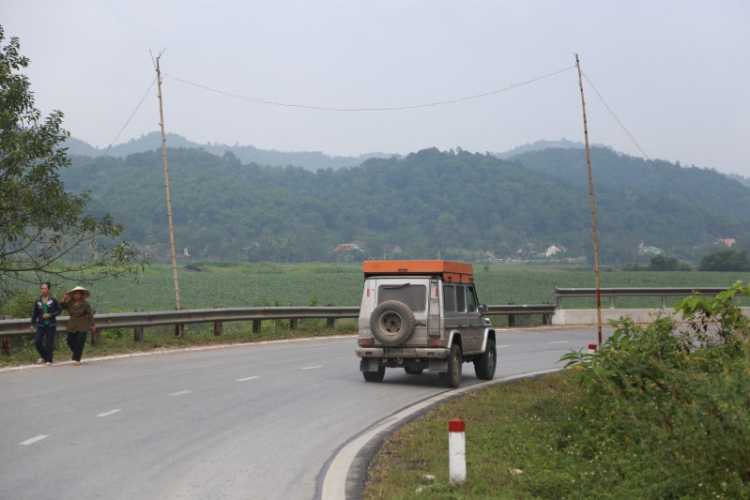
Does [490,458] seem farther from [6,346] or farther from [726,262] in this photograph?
[726,262]

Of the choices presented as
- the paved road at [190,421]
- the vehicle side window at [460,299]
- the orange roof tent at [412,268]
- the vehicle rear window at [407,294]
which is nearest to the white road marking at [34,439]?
the paved road at [190,421]

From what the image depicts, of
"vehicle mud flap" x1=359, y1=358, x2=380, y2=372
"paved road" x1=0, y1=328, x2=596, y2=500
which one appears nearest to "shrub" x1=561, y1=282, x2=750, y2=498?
"paved road" x1=0, y1=328, x2=596, y2=500

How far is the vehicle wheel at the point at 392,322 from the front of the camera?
49.4 ft

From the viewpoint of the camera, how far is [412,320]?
49.4 ft

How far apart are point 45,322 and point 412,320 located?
7.76 meters

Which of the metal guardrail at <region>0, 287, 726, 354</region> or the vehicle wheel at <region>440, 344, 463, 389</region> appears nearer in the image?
the vehicle wheel at <region>440, 344, 463, 389</region>

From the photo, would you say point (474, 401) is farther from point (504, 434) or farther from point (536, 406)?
point (504, 434)

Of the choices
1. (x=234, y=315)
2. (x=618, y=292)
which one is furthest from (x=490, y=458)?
(x=618, y=292)

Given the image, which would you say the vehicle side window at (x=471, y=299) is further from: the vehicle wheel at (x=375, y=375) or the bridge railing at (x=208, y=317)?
the bridge railing at (x=208, y=317)

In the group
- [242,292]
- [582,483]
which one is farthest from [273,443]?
[242,292]

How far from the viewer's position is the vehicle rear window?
15359mm

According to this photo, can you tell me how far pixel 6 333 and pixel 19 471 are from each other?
11.0 metres

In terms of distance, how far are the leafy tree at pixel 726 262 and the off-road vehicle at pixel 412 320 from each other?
409 ft

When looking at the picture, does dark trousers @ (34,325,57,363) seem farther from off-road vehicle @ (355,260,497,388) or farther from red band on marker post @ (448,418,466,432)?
red band on marker post @ (448,418,466,432)
